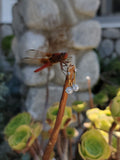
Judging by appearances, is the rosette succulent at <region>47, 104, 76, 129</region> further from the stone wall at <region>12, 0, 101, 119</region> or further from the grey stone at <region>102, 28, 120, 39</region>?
the grey stone at <region>102, 28, 120, 39</region>

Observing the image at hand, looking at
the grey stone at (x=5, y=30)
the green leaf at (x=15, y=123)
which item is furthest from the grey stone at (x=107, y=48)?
the green leaf at (x=15, y=123)

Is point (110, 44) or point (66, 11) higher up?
point (66, 11)

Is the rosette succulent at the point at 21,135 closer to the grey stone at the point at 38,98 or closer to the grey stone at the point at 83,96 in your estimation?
the grey stone at the point at 38,98

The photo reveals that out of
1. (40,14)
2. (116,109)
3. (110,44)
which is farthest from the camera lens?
(110,44)

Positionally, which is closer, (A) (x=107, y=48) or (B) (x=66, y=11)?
(B) (x=66, y=11)

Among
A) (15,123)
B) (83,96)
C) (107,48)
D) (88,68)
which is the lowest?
(107,48)

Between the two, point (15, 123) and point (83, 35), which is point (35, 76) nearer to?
point (83, 35)

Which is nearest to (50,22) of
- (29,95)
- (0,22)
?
(29,95)

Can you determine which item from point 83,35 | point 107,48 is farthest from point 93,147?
point 107,48
